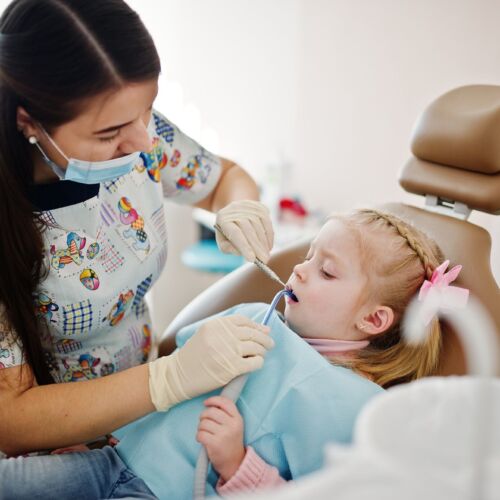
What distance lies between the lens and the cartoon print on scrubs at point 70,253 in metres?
1.18

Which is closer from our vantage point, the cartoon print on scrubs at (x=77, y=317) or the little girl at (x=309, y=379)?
the little girl at (x=309, y=379)

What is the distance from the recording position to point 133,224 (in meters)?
1.33

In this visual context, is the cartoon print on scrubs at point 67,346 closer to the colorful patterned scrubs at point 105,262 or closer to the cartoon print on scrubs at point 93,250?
the colorful patterned scrubs at point 105,262

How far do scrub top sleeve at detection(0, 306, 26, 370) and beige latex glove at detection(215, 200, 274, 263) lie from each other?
19.7 inches

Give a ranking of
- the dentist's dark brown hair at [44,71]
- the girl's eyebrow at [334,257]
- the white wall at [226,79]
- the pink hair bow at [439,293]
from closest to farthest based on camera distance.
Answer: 1. the dentist's dark brown hair at [44,71]
2. the pink hair bow at [439,293]
3. the girl's eyebrow at [334,257]
4. the white wall at [226,79]

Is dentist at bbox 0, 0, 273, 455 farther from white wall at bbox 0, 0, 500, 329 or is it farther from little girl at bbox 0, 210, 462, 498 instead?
white wall at bbox 0, 0, 500, 329

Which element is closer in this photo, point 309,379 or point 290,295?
point 309,379

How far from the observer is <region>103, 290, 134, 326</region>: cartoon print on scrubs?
1289mm

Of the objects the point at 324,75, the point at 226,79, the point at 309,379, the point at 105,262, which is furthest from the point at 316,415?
the point at 226,79

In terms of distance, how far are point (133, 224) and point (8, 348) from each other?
399mm

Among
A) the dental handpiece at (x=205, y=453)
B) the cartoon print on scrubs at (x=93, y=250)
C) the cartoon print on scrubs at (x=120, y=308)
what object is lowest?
the dental handpiece at (x=205, y=453)

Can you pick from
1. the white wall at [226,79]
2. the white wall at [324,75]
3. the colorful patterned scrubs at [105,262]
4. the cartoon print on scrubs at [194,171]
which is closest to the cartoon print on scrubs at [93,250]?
the colorful patterned scrubs at [105,262]

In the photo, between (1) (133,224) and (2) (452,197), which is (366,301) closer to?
(2) (452,197)

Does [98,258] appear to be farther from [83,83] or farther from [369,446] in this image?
[369,446]
